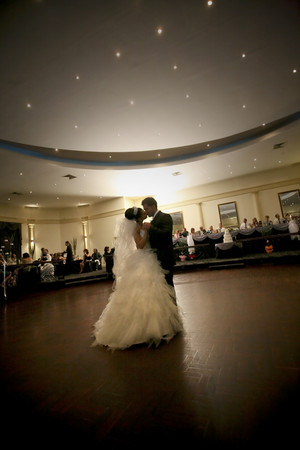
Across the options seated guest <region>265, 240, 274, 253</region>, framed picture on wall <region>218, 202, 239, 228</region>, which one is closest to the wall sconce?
framed picture on wall <region>218, 202, 239, 228</region>

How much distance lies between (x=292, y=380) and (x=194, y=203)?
14706mm

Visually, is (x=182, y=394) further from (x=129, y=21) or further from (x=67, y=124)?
(x=67, y=124)

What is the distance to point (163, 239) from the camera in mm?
2688

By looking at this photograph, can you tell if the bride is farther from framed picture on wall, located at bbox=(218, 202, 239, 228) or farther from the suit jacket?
framed picture on wall, located at bbox=(218, 202, 239, 228)

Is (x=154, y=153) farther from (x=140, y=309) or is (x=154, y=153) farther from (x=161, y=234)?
(x=140, y=309)

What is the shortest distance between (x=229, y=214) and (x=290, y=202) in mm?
3639

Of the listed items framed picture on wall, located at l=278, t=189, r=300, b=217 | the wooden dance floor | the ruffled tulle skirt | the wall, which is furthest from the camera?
the wall

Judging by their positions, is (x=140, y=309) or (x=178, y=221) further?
(x=178, y=221)

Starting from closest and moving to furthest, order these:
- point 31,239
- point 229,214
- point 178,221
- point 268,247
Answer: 1. point 268,247
2. point 229,214
3. point 31,239
4. point 178,221

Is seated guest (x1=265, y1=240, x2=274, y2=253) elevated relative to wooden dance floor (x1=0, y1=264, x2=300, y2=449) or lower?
elevated

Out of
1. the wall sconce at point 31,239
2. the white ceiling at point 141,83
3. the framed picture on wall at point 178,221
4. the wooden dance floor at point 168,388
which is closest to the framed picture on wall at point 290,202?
the white ceiling at point 141,83

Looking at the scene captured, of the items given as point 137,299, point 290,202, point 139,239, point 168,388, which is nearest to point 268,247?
point 290,202

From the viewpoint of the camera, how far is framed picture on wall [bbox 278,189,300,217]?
13562 millimetres

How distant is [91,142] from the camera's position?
8.15 m
